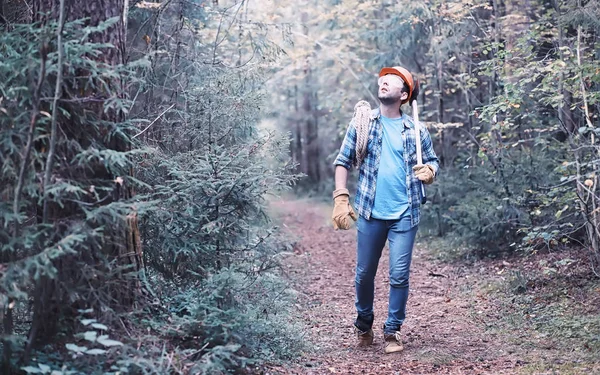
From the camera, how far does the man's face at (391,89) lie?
5.78 meters

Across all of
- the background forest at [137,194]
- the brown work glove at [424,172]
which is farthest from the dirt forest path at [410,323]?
the brown work glove at [424,172]

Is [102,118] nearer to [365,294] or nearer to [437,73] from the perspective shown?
[365,294]

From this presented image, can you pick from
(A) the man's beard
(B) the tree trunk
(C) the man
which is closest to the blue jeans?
(C) the man

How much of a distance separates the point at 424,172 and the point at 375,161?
492 mm

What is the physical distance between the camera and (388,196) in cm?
568

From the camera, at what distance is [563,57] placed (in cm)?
750

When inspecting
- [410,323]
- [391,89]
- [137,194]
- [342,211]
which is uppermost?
[391,89]

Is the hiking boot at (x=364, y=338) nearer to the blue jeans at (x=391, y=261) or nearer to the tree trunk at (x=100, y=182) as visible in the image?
the blue jeans at (x=391, y=261)

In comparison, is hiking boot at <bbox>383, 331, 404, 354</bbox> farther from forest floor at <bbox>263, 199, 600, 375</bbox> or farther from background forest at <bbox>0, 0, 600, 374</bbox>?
background forest at <bbox>0, 0, 600, 374</bbox>

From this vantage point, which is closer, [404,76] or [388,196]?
[388,196]

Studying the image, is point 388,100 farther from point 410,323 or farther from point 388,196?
point 410,323

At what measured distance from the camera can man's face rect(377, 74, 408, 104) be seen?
5.78 m

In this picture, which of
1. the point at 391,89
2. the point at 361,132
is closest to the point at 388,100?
the point at 391,89

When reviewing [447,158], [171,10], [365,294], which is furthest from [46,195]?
[447,158]
